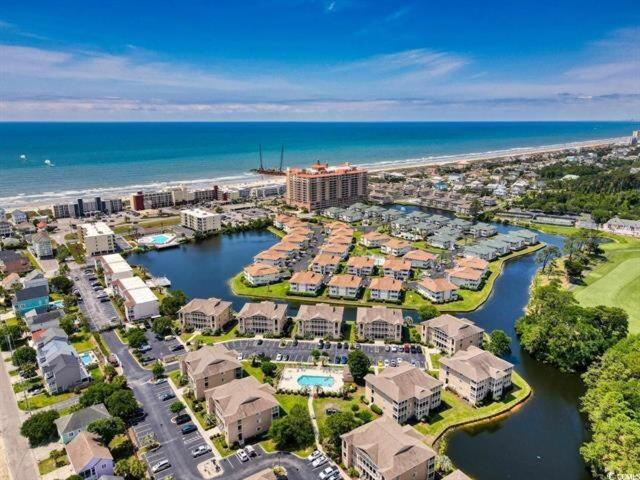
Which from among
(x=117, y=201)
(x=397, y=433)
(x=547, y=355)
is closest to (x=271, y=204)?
(x=117, y=201)

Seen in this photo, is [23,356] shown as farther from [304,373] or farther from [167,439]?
[304,373]

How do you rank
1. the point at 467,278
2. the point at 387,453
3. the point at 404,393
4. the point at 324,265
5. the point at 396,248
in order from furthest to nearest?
the point at 396,248 < the point at 324,265 < the point at 467,278 < the point at 404,393 < the point at 387,453

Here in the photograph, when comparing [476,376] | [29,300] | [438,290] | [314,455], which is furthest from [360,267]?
[29,300]

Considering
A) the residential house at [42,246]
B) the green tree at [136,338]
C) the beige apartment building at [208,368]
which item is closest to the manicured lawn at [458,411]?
the beige apartment building at [208,368]

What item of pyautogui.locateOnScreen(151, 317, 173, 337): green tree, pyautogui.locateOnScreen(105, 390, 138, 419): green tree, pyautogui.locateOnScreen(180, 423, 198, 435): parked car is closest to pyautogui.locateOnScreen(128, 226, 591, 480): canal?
pyautogui.locateOnScreen(151, 317, 173, 337): green tree

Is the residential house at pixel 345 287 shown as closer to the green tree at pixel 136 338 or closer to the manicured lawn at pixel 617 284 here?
the green tree at pixel 136 338
